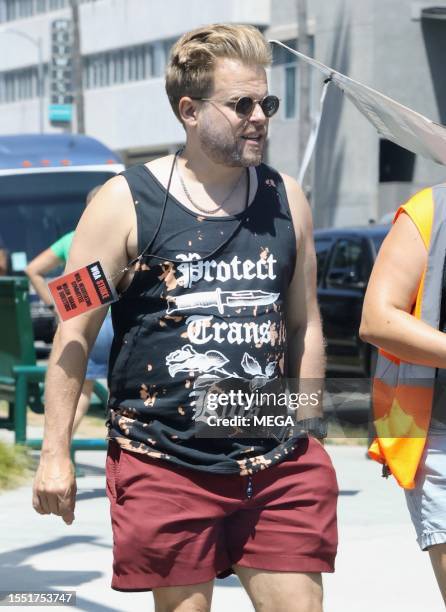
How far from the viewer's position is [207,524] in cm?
377

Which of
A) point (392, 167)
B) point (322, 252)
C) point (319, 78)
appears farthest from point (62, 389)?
point (319, 78)

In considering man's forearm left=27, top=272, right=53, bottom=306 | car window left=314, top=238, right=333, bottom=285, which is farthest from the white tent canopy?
car window left=314, top=238, right=333, bottom=285

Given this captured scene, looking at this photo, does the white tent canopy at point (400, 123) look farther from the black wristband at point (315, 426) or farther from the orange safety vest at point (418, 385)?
the black wristband at point (315, 426)

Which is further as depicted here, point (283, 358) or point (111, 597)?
point (111, 597)

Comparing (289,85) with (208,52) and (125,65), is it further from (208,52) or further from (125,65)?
(208,52)

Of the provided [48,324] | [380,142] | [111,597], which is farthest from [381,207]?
[111,597]

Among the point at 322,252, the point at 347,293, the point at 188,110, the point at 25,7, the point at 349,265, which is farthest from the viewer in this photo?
the point at 25,7

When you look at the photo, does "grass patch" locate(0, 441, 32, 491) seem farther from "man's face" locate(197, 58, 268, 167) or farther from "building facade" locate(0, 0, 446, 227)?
"building facade" locate(0, 0, 446, 227)

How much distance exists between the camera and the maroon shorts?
3750 millimetres

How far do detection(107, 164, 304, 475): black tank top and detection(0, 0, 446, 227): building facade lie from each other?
32102mm

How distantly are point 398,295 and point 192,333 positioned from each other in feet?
1.68

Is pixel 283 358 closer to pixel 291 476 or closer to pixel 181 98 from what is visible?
pixel 291 476

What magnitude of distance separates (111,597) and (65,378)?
86.9 inches

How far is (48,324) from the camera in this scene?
2423cm
